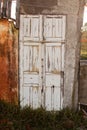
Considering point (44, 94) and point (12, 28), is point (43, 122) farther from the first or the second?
point (12, 28)

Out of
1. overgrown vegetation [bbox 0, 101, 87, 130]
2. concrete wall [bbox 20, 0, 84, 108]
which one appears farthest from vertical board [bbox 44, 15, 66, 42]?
overgrown vegetation [bbox 0, 101, 87, 130]

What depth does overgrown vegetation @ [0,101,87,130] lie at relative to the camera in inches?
310

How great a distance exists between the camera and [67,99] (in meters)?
8.54

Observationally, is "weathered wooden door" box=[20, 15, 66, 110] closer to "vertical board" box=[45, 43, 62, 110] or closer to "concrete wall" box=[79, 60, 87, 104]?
"vertical board" box=[45, 43, 62, 110]

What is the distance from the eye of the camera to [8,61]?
853 cm

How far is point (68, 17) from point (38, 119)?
8.86 ft

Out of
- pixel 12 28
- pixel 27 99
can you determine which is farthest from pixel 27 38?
pixel 27 99

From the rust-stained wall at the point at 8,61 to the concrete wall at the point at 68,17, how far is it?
595 mm

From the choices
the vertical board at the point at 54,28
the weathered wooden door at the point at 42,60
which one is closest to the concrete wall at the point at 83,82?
the weathered wooden door at the point at 42,60

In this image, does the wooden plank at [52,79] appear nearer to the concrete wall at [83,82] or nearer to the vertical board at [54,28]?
the concrete wall at [83,82]

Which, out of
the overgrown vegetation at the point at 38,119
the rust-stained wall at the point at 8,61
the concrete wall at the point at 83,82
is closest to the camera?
the overgrown vegetation at the point at 38,119

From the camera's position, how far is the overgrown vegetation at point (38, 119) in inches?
310

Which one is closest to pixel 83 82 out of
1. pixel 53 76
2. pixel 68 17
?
pixel 53 76

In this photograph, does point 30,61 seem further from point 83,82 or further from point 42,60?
point 83,82
